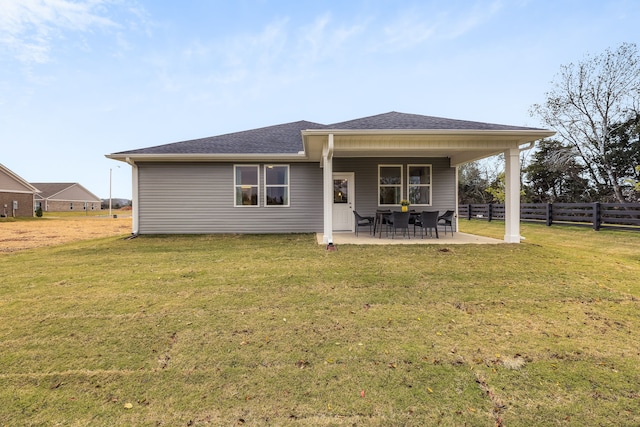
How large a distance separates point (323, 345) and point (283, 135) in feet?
33.7

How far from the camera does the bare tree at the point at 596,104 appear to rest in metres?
17.3

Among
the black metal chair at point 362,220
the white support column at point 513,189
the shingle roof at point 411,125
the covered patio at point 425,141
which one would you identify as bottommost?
the black metal chair at point 362,220

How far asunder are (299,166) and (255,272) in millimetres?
5762

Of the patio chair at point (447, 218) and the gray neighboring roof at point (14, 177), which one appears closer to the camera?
the patio chair at point (447, 218)

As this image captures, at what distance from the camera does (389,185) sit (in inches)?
410

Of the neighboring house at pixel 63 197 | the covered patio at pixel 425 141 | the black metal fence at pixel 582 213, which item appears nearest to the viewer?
the covered patio at pixel 425 141

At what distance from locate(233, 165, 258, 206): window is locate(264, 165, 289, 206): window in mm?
375

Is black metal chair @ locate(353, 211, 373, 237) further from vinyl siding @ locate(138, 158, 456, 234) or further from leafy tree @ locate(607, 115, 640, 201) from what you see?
leafy tree @ locate(607, 115, 640, 201)

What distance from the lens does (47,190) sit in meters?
43.0

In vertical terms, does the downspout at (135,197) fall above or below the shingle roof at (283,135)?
below

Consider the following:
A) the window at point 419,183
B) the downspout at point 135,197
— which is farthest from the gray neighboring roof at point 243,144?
the window at point 419,183

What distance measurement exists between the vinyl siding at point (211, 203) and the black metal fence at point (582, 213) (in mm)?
10860

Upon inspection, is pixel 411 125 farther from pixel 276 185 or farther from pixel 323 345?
pixel 323 345

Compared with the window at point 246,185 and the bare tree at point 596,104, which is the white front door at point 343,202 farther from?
the bare tree at point 596,104
